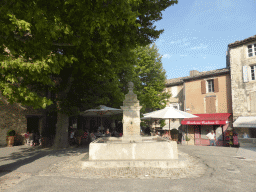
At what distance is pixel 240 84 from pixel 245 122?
3812 millimetres

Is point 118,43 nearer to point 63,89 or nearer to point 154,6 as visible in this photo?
point 154,6

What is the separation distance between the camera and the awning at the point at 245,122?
55.0 ft

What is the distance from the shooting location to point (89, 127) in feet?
73.6

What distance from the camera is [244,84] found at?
18625 millimetres

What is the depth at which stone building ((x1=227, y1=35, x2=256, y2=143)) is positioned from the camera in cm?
1795

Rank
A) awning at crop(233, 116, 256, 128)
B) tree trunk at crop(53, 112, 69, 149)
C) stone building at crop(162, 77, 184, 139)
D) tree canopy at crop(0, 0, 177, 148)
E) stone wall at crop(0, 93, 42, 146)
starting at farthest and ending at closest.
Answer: stone building at crop(162, 77, 184, 139) → awning at crop(233, 116, 256, 128) → stone wall at crop(0, 93, 42, 146) → tree trunk at crop(53, 112, 69, 149) → tree canopy at crop(0, 0, 177, 148)

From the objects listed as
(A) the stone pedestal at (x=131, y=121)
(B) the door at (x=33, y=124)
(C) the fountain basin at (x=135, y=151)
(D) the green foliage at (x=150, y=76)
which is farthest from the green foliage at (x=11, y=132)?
(D) the green foliage at (x=150, y=76)

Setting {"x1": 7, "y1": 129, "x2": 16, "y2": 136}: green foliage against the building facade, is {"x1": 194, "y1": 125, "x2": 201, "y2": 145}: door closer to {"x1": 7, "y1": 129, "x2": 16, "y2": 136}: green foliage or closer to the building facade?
the building facade

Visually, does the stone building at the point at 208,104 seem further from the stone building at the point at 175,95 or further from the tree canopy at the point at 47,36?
the tree canopy at the point at 47,36

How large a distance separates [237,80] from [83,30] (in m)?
17.5

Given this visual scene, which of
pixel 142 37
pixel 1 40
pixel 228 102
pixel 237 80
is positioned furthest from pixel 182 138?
pixel 1 40

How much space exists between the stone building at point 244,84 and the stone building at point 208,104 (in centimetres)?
88

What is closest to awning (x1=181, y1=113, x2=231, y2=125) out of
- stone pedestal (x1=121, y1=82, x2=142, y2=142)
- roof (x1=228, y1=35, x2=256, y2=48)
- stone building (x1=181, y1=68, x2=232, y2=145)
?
stone building (x1=181, y1=68, x2=232, y2=145)

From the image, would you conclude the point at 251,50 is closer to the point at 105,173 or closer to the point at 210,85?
the point at 210,85
